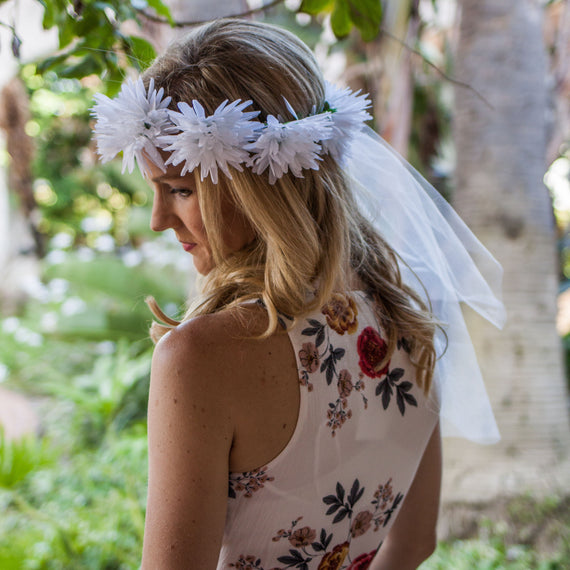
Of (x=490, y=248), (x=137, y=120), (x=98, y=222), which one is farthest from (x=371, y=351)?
(x=98, y=222)

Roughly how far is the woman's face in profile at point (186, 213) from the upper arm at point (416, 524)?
62 cm

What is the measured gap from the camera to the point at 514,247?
297 centimetres

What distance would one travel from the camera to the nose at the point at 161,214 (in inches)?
43.8

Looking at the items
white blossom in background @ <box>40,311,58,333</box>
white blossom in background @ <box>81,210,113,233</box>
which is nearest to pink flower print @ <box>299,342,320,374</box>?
white blossom in background @ <box>40,311,58,333</box>

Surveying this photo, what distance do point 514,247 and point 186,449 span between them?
96.9 inches

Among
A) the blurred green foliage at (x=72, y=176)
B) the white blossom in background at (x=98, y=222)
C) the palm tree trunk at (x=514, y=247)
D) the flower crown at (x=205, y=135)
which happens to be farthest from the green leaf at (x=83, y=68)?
the white blossom in background at (x=98, y=222)

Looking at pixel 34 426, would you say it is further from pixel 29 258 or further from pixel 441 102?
pixel 29 258

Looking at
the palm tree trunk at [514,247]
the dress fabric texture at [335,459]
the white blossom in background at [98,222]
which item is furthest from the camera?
the white blossom in background at [98,222]

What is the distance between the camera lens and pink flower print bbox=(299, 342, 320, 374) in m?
0.98

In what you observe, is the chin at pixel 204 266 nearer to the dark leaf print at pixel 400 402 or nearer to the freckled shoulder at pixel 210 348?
the freckled shoulder at pixel 210 348

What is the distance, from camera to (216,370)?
88 centimetres

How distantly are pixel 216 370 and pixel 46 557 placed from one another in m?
2.97

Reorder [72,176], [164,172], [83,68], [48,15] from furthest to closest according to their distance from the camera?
1. [72,176]
2. [83,68]
3. [48,15]
4. [164,172]

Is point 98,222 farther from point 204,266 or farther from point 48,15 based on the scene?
point 204,266
